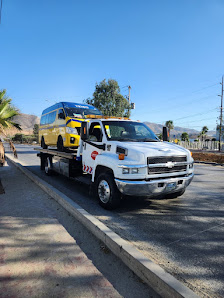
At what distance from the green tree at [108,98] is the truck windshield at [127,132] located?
78.1 feet

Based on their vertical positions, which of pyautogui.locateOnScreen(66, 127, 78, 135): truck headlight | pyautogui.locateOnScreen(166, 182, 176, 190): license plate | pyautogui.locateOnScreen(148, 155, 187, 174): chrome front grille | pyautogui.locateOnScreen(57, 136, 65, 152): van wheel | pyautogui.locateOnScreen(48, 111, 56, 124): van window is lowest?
pyautogui.locateOnScreen(166, 182, 176, 190): license plate

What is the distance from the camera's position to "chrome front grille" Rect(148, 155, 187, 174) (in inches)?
176

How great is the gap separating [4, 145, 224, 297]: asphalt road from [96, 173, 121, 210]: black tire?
199 mm

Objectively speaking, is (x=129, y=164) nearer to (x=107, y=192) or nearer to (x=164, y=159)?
(x=164, y=159)

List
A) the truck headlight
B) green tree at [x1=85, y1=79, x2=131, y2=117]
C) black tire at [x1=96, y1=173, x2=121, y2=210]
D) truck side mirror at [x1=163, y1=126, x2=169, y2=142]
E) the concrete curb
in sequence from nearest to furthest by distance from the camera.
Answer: the concrete curb → black tire at [x1=96, y1=173, x2=121, y2=210] → truck side mirror at [x1=163, y1=126, x2=169, y2=142] → the truck headlight → green tree at [x1=85, y1=79, x2=131, y2=117]

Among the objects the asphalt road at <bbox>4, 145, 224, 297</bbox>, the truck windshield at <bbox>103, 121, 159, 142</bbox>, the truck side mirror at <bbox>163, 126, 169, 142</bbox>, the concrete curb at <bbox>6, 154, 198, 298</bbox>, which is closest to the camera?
the concrete curb at <bbox>6, 154, 198, 298</bbox>

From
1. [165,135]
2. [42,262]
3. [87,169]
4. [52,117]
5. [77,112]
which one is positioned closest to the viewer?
[42,262]

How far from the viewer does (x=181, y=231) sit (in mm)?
3936

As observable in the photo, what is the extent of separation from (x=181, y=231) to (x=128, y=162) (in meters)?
1.62

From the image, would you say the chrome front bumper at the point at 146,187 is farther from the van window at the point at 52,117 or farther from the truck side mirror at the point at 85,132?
the van window at the point at 52,117

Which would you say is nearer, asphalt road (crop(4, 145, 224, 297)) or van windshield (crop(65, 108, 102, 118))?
asphalt road (crop(4, 145, 224, 297))

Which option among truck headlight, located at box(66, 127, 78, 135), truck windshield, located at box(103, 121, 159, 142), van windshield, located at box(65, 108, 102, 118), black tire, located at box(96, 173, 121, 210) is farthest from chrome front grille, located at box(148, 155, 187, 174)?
van windshield, located at box(65, 108, 102, 118)

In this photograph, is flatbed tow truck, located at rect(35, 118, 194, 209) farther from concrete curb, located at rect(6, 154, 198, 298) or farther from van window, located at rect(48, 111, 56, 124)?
van window, located at rect(48, 111, 56, 124)

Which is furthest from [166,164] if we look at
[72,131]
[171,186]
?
[72,131]
